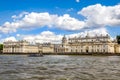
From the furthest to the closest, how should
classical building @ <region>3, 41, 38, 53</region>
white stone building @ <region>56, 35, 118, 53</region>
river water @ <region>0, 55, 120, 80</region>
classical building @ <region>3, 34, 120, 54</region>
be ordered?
classical building @ <region>3, 41, 38, 53</region> < classical building @ <region>3, 34, 120, 54</region> < white stone building @ <region>56, 35, 118, 53</region> < river water @ <region>0, 55, 120, 80</region>

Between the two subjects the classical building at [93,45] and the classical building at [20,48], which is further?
the classical building at [20,48]

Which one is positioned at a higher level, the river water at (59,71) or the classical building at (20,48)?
the classical building at (20,48)

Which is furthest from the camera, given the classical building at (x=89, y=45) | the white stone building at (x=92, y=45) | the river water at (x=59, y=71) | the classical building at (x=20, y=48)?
the classical building at (x=20, y=48)

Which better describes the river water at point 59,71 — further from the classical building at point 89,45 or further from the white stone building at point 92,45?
the classical building at point 89,45

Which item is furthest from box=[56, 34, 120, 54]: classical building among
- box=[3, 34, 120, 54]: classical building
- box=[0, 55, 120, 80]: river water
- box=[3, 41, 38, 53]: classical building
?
box=[0, 55, 120, 80]: river water

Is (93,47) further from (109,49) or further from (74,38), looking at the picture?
(74,38)

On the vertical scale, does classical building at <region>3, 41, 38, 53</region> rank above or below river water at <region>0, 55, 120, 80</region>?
above

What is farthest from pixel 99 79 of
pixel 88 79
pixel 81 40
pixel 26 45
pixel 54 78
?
pixel 26 45

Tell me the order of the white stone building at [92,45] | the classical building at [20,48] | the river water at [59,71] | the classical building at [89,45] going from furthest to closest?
the classical building at [20,48] → the classical building at [89,45] → the white stone building at [92,45] → the river water at [59,71]

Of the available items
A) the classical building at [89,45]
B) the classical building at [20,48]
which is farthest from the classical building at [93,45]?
the classical building at [20,48]

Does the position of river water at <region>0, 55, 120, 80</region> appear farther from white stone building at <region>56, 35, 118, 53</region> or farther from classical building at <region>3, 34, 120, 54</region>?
classical building at <region>3, 34, 120, 54</region>

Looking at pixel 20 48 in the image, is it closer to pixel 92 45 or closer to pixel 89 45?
pixel 89 45

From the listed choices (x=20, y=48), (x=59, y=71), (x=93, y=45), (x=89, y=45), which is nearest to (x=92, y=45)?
(x=93, y=45)

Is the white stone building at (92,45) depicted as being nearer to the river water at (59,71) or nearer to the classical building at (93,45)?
the classical building at (93,45)
